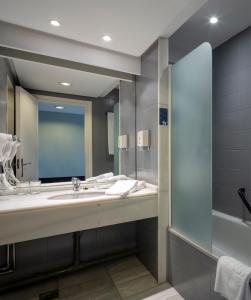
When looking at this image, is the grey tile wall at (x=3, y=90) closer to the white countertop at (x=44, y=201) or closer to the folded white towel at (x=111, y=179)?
the white countertop at (x=44, y=201)

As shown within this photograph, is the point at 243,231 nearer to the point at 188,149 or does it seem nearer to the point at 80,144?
the point at 188,149

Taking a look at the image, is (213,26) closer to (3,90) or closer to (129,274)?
(3,90)

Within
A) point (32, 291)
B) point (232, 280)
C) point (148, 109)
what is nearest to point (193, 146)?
point (148, 109)

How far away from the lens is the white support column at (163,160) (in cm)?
162

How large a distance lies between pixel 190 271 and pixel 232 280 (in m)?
0.43

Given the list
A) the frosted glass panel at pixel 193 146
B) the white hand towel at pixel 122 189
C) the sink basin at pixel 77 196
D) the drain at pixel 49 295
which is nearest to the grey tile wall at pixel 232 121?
the frosted glass panel at pixel 193 146

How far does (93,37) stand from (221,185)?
6.91 ft

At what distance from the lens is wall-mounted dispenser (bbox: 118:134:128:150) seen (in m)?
2.12

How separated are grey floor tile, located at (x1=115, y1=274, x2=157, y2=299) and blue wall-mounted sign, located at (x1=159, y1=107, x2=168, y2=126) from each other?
1454 millimetres

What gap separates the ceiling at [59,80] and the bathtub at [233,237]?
1989 millimetres

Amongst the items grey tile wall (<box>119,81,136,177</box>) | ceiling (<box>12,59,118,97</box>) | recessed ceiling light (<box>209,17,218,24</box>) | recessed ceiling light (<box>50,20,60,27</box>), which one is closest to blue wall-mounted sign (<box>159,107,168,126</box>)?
grey tile wall (<box>119,81,136,177</box>)

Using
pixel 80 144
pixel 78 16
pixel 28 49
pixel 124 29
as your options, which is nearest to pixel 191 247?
pixel 80 144

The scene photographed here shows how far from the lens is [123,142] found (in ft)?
6.94

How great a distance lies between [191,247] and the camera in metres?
1.37
